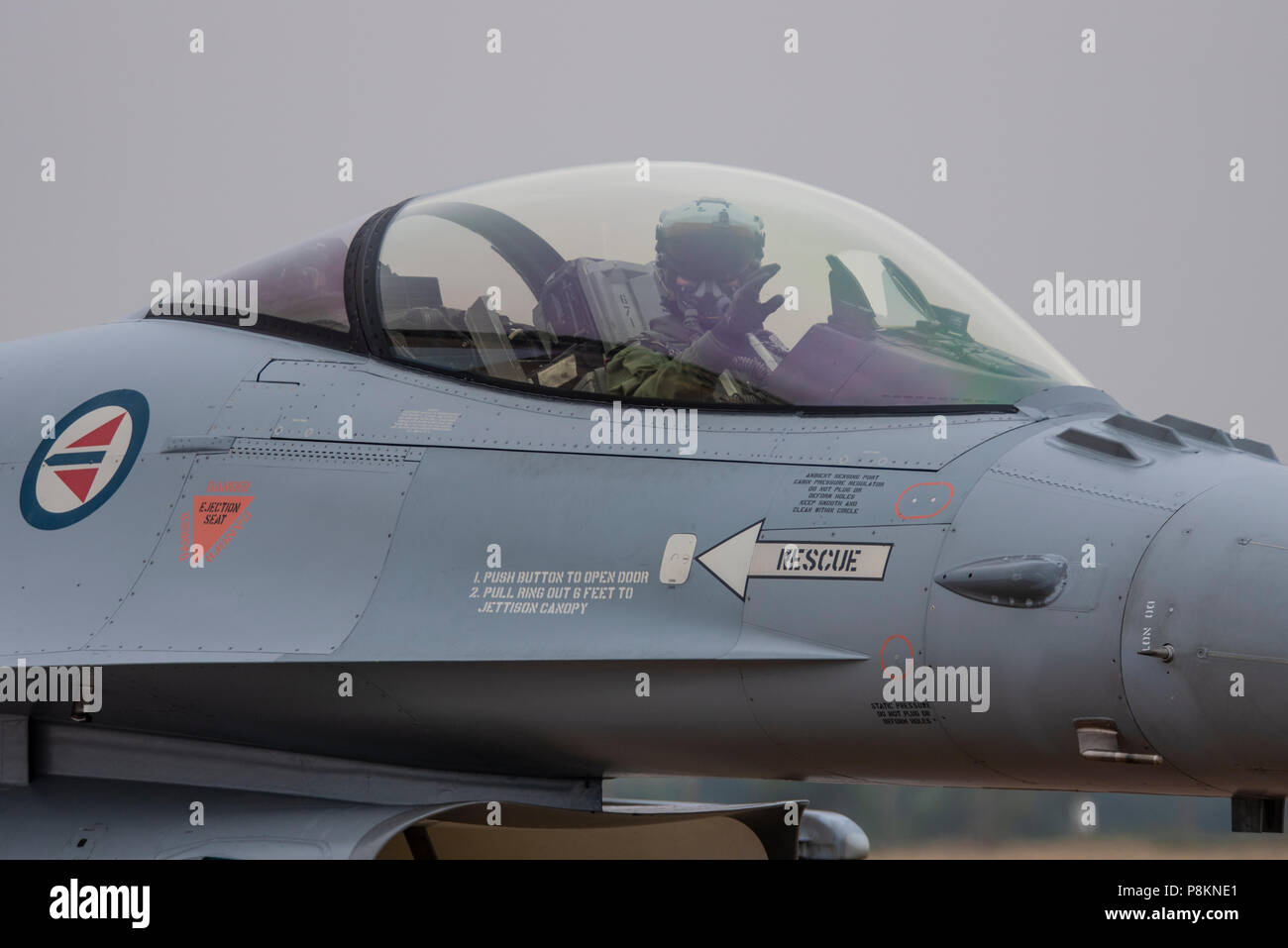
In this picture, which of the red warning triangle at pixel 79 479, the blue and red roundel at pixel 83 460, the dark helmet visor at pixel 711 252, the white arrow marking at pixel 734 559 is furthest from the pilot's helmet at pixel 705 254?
the red warning triangle at pixel 79 479

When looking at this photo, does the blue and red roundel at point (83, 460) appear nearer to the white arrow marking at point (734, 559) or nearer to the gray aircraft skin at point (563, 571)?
the gray aircraft skin at point (563, 571)

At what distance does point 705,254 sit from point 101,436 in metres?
2.49

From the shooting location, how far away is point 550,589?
4.97m

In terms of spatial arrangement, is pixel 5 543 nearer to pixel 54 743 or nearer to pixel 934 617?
pixel 54 743

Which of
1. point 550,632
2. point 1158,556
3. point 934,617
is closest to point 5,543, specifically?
point 550,632

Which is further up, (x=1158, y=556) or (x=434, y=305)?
(x=434, y=305)

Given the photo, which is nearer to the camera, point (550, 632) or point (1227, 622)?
point (1227, 622)

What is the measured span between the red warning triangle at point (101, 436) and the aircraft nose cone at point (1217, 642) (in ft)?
12.8

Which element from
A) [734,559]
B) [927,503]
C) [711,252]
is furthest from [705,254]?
[927,503]

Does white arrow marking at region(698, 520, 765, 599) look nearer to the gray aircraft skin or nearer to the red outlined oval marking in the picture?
the gray aircraft skin

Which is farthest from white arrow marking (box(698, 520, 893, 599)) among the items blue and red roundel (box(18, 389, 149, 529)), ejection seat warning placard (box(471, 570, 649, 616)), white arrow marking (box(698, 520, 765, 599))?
blue and red roundel (box(18, 389, 149, 529))

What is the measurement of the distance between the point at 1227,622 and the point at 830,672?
1156mm

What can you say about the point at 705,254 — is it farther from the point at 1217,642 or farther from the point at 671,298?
the point at 1217,642
